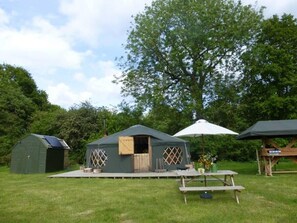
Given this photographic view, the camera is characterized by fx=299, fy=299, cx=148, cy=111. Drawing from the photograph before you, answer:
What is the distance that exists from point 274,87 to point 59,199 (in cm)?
1597

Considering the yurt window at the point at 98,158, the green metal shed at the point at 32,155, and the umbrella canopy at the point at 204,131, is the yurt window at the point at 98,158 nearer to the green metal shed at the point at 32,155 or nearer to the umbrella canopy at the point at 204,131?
the green metal shed at the point at 32,155

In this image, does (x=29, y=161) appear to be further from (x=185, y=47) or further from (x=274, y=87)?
(x=274, y=87)

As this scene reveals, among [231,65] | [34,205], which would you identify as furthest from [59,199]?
[231,65]

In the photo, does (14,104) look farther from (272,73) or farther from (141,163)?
(272,73)

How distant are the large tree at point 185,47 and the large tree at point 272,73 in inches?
42.2

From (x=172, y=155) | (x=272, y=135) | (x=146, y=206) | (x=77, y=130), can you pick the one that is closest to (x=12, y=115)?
(x=77, y=130)

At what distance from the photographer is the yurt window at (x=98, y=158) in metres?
13.4

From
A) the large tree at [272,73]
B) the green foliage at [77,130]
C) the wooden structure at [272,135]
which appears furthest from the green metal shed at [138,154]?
the large tree at [272,73]

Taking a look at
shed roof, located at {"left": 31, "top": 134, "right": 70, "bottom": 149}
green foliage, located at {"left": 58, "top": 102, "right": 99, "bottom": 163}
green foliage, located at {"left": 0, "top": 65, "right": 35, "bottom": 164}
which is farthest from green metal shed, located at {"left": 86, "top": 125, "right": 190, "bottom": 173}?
green foliage, located at {"left": 0, "top": 65, "right": 35, "bottom": 164}

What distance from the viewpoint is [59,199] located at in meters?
6.56

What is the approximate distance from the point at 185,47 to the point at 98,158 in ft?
29.6

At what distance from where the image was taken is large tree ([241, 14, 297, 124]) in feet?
59.1

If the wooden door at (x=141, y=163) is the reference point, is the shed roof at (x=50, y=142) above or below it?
above

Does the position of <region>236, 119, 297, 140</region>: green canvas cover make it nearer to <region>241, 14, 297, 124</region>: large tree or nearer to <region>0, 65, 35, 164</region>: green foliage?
<region>241, 14, 297, 124</region>: large tree
